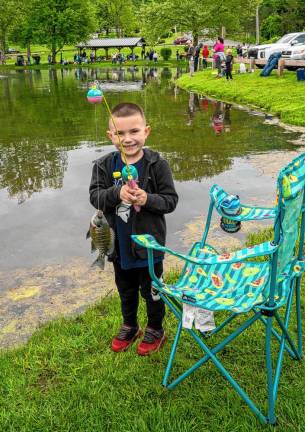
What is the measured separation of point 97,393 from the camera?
263 centimetres

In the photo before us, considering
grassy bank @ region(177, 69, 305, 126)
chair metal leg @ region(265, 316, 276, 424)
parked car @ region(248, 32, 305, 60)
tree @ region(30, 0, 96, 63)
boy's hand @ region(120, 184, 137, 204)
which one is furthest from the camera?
tree @ region(30, 0, 96, 63)

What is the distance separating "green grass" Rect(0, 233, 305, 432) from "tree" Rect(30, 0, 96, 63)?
6015cm

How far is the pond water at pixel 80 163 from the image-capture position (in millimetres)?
5340

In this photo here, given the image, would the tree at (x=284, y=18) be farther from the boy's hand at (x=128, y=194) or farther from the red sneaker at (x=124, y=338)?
the boy's hand at (x=128, y=194)

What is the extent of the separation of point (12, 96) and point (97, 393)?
19505 millimetres

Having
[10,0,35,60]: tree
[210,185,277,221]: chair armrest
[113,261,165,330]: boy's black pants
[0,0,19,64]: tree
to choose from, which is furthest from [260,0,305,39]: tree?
[113,261,165,330]: boy's black pants

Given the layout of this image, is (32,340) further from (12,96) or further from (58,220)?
(12,96)

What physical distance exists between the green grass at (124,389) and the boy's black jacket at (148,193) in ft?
2.50

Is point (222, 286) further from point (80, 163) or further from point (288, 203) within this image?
point (80, 163)

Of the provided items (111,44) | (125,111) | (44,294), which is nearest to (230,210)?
(125,111)

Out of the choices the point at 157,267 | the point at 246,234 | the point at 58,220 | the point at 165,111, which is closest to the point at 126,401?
the point at 157,267

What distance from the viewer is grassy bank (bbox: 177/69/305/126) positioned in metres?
12.6

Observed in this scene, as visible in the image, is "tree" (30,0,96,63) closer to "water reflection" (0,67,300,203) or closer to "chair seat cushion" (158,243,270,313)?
"water reflection" (0,67,300,203)

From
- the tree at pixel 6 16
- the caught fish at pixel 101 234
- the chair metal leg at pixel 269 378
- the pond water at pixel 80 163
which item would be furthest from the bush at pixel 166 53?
the chair metal leg at pixel 269 378
